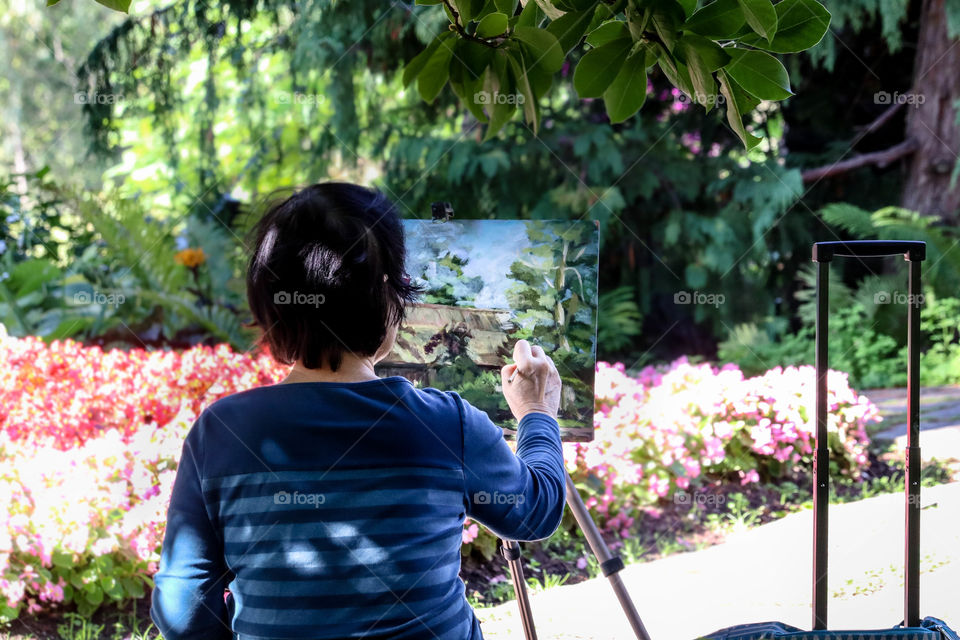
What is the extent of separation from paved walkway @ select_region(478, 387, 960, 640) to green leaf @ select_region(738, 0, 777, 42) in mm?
2007

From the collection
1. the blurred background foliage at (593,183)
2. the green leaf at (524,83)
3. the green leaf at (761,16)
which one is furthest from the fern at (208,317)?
the green leaf at (761,16)

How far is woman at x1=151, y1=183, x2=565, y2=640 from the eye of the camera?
106 centimetres

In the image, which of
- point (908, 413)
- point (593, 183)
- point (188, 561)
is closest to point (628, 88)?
point (188, 561)

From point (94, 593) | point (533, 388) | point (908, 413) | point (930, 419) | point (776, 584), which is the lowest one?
point (776, 584)

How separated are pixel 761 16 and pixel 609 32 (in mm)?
192

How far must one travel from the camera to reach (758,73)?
3.44 ft

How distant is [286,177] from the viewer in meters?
6.34

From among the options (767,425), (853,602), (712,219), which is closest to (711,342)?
(712,219)

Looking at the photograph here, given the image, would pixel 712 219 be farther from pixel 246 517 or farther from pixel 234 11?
pixel 246 517

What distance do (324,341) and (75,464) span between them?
79.5 inches

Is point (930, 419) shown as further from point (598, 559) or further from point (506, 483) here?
point (506, 483)

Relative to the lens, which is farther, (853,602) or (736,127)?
(853,602)

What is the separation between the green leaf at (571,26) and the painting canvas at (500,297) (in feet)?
2.27

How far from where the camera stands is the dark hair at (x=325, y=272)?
3.67 ft
